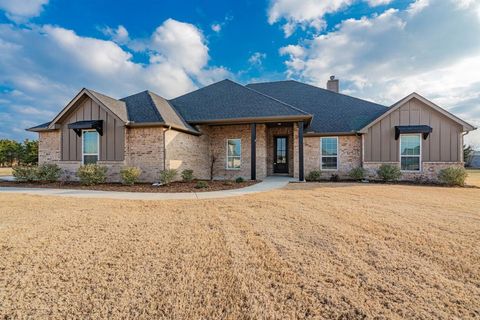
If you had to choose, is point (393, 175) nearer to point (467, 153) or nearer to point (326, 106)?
point (326, 106)

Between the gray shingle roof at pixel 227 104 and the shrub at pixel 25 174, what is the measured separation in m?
8.47

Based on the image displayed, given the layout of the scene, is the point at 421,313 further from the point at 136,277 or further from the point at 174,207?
the point at 174,207

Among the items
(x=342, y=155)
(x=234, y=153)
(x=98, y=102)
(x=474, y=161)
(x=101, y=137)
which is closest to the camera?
(x=98, y=102)

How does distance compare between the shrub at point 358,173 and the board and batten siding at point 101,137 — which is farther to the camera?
the shrub at point 358,173

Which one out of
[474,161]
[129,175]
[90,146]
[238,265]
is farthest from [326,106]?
[474,161]

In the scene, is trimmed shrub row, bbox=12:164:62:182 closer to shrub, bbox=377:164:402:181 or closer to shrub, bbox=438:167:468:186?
shrub, bbox=377:164:402:181

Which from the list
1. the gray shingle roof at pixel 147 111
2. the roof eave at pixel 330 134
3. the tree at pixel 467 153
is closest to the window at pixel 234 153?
the gray shingle roof at pixel 147 111

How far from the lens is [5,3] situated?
30.1 ft

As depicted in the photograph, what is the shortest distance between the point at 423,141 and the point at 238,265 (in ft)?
46.3

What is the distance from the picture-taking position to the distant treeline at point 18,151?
105ft

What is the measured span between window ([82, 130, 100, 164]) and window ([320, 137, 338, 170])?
12.9m

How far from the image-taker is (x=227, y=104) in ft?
47.0

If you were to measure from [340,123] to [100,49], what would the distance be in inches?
641

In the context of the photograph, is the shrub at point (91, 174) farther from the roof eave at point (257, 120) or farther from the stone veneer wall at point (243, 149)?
the stone veneer wall at point (243, 149)
